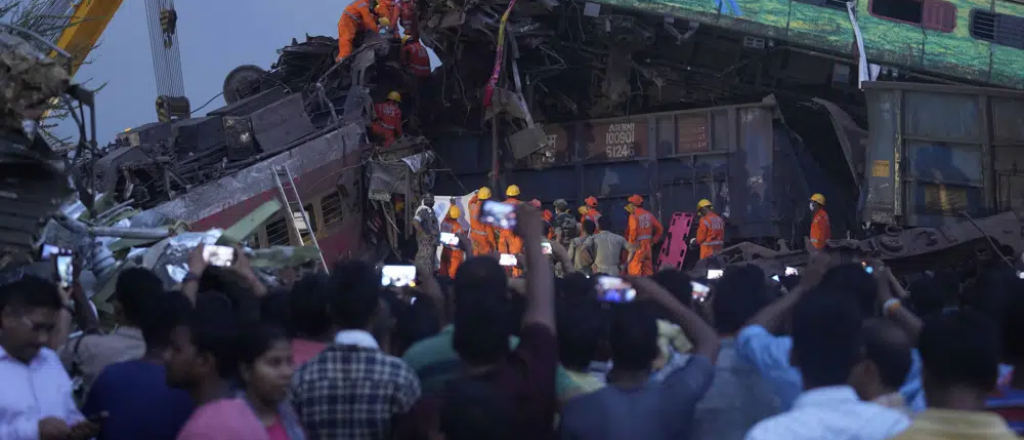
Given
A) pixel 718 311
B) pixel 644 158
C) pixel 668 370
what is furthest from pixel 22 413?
pixel 644 158

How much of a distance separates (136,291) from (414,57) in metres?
15.0

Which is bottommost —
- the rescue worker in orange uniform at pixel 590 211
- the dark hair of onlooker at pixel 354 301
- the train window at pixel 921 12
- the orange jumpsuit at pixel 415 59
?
the dark hair of onlooker at pixel 354 301

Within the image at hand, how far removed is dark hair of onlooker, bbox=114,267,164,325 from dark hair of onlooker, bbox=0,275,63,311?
0.29 meters

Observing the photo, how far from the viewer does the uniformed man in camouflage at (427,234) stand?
56.4ft

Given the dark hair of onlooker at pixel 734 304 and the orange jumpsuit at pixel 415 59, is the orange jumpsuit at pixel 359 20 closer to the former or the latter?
the orange jumpsuit at pixel 415 59

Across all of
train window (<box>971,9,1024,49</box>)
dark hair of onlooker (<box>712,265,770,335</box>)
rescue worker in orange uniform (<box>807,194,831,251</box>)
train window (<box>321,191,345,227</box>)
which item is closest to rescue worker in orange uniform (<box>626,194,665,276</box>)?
rescue worker in orange uniform (<box>807,194,831,251</box>)

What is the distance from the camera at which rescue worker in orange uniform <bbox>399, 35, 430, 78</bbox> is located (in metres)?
19.1

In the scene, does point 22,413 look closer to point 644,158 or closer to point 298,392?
point 298,392

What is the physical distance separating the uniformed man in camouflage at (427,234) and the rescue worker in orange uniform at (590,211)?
2185mm

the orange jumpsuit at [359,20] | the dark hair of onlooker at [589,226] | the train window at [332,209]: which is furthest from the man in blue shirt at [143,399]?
the orange jumpsuit at [359,20]

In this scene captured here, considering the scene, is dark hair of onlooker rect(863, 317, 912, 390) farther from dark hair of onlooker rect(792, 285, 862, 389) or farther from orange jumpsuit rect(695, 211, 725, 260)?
orange jumpsuit rect(695, 211, 725, 260)

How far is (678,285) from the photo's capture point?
555 centimetres

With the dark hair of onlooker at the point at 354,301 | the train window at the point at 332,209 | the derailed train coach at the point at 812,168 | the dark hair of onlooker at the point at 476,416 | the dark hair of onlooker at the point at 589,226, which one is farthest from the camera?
the dark hair of onlooker at the point at 589,226

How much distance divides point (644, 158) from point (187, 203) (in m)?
7.12
